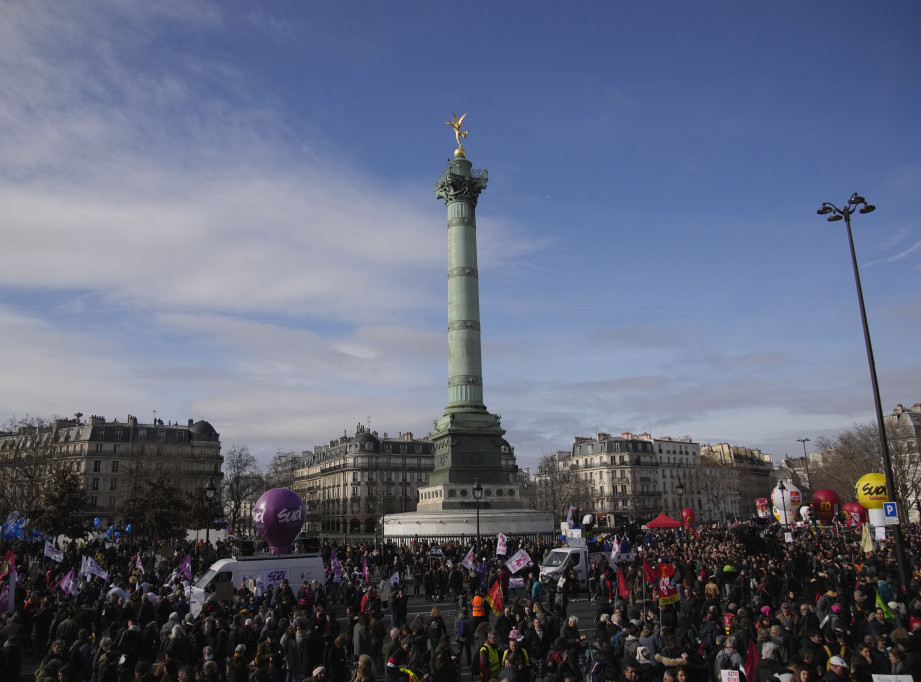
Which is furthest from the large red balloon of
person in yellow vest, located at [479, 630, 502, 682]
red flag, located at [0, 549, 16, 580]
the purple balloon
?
red flag, located at [0, 549, 16, 580]

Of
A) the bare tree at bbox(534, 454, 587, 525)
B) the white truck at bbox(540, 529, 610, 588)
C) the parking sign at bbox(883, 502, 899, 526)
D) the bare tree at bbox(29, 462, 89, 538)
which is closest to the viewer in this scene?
the parking sign at bbox(883, 502, 899, 526)

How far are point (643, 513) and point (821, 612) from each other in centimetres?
8756

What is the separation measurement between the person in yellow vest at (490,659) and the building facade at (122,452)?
70.1 meters

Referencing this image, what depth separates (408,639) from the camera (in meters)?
10.1

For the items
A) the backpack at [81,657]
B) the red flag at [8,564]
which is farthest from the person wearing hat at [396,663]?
the red flag at [8,564]

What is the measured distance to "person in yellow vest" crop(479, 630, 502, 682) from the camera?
9750mm

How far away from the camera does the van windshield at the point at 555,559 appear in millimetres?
22750

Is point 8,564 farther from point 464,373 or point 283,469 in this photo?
point 283,469

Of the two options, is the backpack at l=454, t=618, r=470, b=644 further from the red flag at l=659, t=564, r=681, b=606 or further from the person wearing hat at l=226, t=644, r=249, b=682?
the red flag at l=659, t=564, r=681, b=606

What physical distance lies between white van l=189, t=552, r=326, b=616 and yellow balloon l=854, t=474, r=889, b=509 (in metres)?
20.0

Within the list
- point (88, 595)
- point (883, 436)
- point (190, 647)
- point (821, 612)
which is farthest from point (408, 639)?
point (883, 436)

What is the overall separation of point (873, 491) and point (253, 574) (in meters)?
21.9

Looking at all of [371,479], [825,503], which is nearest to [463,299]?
[825,503]

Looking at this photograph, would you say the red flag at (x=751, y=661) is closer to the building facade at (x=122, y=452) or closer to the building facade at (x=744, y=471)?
the building facade at (x=122, y=452)
